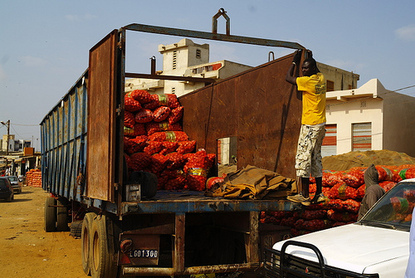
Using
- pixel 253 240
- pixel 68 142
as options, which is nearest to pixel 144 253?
pixel 253 240

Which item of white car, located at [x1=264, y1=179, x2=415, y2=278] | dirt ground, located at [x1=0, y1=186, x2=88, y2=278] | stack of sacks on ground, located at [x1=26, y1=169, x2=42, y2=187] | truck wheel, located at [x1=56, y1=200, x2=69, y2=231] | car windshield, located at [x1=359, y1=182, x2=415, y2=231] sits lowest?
stack of sacks on ground, located at [x1=26, y1=169, x2=42, y2=187]

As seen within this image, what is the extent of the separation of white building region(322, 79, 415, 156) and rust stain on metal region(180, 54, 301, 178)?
1178cm

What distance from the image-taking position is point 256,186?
5277 mm

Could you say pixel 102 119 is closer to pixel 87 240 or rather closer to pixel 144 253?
pixel 144 253

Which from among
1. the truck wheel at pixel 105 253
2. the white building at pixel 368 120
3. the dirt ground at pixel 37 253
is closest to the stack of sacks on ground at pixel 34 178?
the dirt ground at pixel 37 253

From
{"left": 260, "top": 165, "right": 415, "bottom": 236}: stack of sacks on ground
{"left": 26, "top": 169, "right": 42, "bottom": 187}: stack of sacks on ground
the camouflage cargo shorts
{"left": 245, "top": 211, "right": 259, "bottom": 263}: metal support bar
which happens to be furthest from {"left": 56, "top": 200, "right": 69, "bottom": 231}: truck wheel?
{"left": 26, "top": 169, "right": 42, "bottom": 187}: stack of sacks on ground

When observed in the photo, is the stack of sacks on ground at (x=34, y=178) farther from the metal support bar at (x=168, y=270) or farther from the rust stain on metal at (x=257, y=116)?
the metal support bar at (x=168, y=270)

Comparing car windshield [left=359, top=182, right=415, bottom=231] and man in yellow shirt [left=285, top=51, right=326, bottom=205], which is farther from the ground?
man in yellow shirt [left=285, top=51, right=326, bottom=205]

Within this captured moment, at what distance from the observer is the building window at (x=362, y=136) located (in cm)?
1836

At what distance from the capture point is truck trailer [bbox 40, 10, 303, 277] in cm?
473

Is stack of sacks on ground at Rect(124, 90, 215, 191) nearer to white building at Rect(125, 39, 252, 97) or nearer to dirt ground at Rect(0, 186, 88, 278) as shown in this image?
dirt ground at Rect(0, 186, 88, 278)

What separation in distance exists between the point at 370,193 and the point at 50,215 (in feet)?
26.3

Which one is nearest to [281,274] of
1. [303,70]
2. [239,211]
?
[239,211]

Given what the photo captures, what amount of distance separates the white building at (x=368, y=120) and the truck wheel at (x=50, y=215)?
12960 mm
